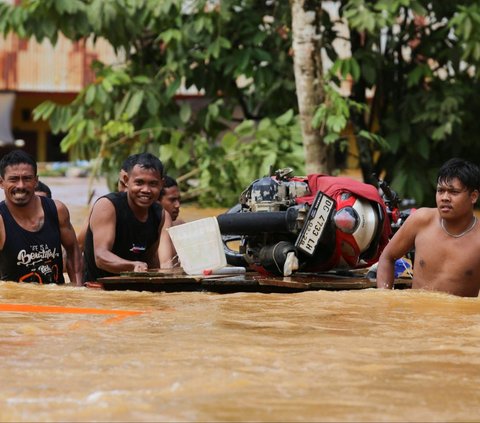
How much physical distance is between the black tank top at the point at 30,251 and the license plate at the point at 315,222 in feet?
5.47

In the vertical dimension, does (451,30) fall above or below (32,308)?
above

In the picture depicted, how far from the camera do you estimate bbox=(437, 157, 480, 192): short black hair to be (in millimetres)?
6012

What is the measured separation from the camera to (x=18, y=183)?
22.6ft

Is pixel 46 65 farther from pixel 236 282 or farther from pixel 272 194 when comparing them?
pixel 236 282

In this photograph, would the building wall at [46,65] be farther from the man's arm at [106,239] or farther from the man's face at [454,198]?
the man's face at [454,198]

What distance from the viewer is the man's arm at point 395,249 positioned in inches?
239

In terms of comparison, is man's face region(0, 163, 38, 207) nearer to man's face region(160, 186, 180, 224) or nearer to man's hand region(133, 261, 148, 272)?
man's hand region(133, 261, 148, 272)

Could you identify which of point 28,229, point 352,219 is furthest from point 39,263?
point 352,219

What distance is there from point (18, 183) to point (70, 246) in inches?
20.7

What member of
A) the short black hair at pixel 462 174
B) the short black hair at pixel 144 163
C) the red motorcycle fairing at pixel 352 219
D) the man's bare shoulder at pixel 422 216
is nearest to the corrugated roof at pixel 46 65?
the short black hair at pixel 144 163

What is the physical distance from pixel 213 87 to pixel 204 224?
697 cm

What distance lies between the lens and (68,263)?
7.17 m

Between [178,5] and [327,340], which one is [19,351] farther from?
[178,5]

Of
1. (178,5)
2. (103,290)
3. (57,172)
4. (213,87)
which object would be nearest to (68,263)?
(103,290)
